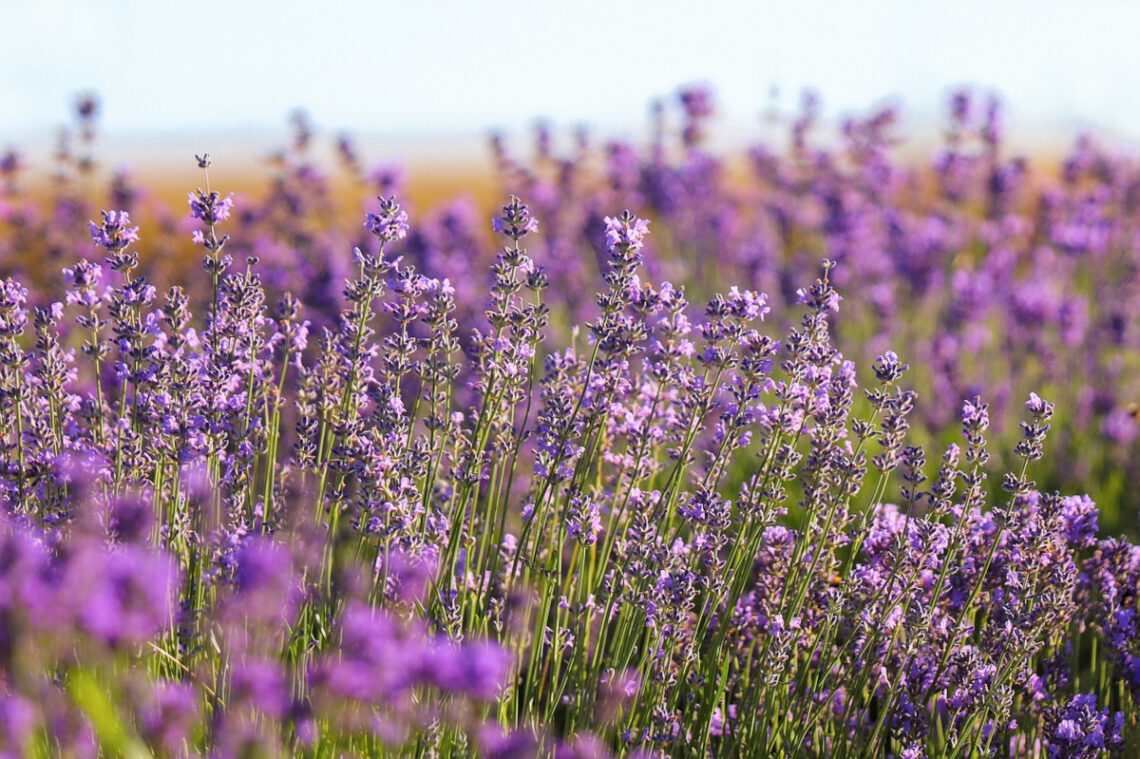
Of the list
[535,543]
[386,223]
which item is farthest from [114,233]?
[535,543]

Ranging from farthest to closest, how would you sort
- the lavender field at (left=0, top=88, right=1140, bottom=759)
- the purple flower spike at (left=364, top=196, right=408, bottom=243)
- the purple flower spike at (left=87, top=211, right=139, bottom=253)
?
1. the purple flower spike at (left=87, top=211, right=139, bottom=253)
2. the purple flower spike at (left=364, top=196, right=408, bottom=243)
3. the lavender field at (left=0, top=88, right=1140, bottom=759)

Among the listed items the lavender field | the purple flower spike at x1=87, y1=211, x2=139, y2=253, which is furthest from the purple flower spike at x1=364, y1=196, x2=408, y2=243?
the purple flower spike at x1=87, y1=211, x2=139, y2=253

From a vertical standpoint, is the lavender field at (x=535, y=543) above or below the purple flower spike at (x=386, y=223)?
below

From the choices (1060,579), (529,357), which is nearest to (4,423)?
(529,357)

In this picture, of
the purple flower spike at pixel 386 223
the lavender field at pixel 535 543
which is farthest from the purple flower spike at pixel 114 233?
the purple flower spike at pixel 386 223

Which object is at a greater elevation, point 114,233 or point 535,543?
point 114,233

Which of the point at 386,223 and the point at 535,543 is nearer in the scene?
the point at 386,223

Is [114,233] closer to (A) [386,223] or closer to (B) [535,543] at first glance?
(A) [386,223]

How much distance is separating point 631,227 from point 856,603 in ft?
3.60

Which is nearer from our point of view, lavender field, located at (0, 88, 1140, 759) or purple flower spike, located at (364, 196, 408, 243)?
lavender field, located at (0, 88, 1140, 759)

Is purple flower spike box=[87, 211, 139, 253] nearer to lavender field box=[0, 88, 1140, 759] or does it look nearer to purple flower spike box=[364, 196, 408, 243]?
lavender field box=[0, 88, 1140, 759]

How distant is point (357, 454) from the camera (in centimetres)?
250

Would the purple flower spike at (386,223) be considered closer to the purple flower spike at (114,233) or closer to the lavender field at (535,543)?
the lavender field at (535,543)

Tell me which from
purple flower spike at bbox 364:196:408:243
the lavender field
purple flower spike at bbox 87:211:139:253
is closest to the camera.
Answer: the lavender field
